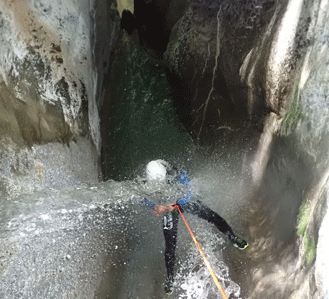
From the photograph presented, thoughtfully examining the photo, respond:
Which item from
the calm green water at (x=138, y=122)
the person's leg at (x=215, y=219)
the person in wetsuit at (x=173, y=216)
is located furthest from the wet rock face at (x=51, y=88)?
the person's leg at (x=215, y=219)

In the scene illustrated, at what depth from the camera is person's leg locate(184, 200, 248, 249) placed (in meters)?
2.67

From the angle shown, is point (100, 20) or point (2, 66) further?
point (100, 20)

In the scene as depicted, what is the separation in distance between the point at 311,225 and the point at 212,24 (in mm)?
2382

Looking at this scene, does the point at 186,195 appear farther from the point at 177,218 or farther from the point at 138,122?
the point at 138,122

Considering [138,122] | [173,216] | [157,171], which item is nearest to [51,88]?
[138,122]

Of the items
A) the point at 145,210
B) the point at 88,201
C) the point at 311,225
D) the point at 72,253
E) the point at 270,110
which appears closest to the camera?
the point at 311,225

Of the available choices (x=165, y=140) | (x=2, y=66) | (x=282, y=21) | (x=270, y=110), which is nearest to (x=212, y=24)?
(x=282, y=21)

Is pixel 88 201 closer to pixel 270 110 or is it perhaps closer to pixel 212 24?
pixel 270 110

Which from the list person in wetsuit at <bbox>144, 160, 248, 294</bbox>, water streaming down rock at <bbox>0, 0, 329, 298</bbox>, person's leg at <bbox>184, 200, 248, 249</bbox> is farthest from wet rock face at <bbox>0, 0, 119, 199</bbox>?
person's leg at <bbox>184, 200, 248, 249</bbox>

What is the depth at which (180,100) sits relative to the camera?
3586mm

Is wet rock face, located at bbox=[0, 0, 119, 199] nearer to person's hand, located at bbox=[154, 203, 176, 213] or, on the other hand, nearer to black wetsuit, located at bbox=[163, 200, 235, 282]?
person's hand, located at bbox=[154, 203, 176, 213]

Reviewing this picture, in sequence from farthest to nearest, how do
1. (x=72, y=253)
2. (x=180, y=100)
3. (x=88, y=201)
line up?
(x=180, y=100), (x=88, y=201), (x=72, y=253)

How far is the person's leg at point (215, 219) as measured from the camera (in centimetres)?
267

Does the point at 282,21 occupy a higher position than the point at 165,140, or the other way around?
the point at 282,21
